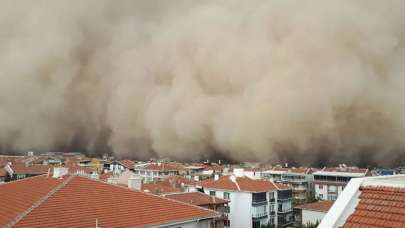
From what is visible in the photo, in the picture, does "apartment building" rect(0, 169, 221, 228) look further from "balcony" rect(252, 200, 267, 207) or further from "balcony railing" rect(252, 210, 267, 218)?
"balcony railing" rect(252, 210, 267, 218)

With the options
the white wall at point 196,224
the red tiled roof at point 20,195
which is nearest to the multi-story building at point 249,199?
the white wall at point 196,224

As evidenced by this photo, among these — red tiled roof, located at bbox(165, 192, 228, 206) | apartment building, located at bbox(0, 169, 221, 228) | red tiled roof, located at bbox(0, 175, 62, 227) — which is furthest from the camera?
red tiled roof, located at bbox(165, 192, 228, 206)

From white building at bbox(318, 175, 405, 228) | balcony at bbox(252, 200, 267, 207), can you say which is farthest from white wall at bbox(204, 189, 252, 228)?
white building at bbox(318, 175, 405, 228)

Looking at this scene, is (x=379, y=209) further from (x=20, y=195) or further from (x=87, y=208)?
(x=20, y=195)

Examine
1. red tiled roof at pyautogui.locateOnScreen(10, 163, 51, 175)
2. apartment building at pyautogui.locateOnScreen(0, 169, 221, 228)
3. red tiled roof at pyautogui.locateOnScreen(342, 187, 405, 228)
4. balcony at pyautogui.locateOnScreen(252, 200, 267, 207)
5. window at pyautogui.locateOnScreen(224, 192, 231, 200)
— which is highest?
red tiled roof at pyautogui.locateOnScreen(342, 187, 405, 228)

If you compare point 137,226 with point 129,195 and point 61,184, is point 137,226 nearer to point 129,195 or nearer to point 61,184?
point 129,195

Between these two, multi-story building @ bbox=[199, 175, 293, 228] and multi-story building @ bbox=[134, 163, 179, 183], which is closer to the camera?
multi-story building @ bbox=[199, 175, 293, 228]

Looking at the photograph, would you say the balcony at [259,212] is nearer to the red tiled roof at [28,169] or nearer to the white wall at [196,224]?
the red tiled roof at [28,169]
